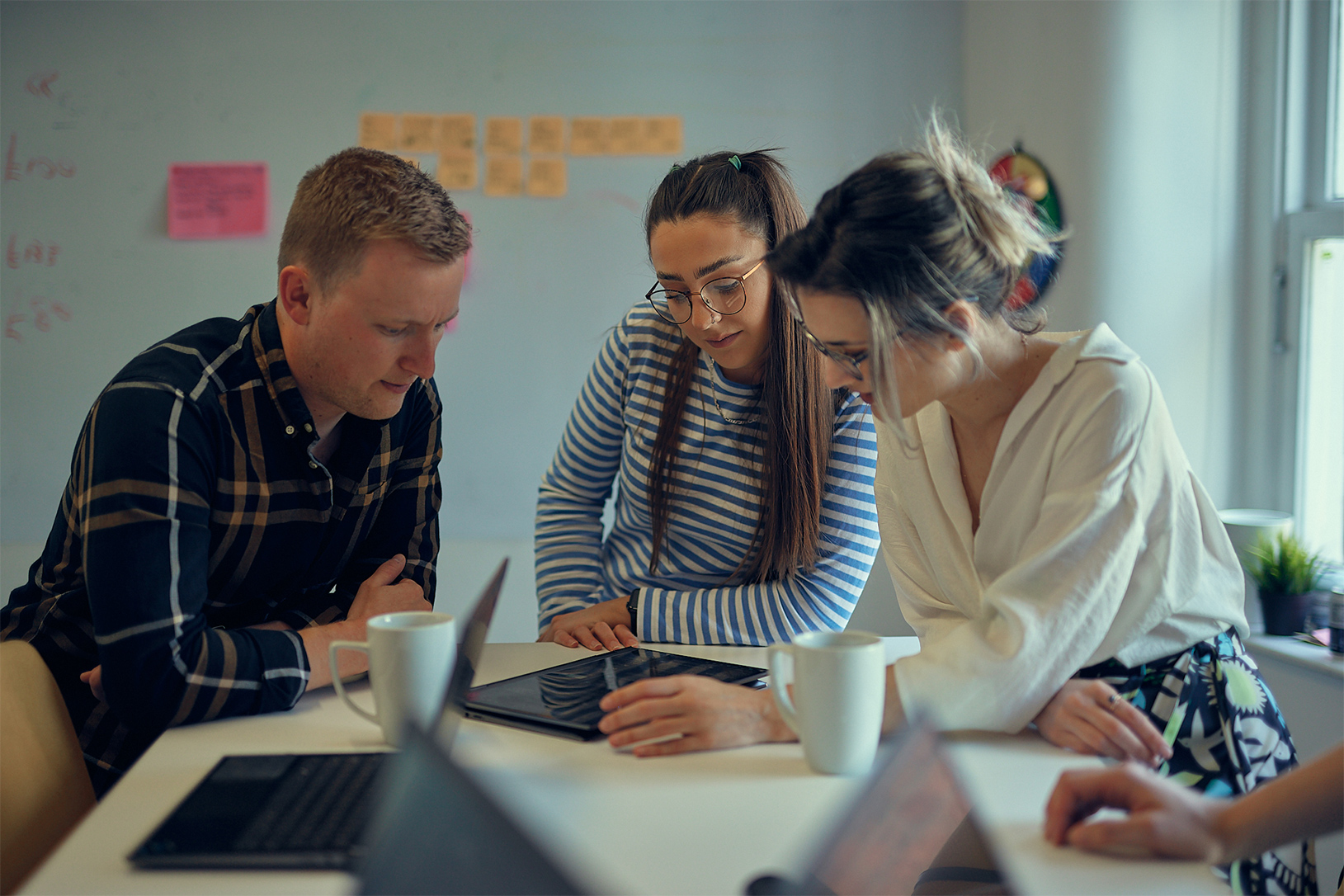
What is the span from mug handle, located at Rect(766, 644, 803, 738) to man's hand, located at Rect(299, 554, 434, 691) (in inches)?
16.3

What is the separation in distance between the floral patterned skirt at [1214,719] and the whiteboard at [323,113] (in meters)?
1.83

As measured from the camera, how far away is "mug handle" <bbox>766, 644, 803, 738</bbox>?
0.85m

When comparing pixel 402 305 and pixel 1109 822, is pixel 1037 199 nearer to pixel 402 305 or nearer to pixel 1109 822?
pixel 402 305

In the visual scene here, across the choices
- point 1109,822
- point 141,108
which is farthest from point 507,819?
point 141,108

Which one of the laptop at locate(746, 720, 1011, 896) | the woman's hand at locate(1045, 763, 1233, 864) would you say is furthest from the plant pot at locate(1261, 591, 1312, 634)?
the laptop at locate(746, 720, 1011, 896)

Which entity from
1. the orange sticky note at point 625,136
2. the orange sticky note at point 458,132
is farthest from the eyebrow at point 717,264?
the orange sticky note at point 458,132

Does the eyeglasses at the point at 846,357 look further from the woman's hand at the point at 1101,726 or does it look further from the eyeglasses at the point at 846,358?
the woman's hand at the point at 1101,726

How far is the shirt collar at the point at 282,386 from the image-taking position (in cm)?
117

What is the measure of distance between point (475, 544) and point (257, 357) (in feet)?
5.08

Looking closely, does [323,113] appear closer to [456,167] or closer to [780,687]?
[456,167]

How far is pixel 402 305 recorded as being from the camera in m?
1.17

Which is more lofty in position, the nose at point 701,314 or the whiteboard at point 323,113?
the whiteboard at point 323,113

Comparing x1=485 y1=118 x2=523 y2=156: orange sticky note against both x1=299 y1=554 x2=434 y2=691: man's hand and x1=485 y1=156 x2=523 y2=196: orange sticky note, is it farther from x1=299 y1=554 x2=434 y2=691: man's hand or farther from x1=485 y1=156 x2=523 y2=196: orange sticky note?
x1=299 y1=554 x2=434 y2=691: man's hand

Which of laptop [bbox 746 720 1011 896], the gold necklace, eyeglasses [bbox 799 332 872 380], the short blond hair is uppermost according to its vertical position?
the short blond hair
